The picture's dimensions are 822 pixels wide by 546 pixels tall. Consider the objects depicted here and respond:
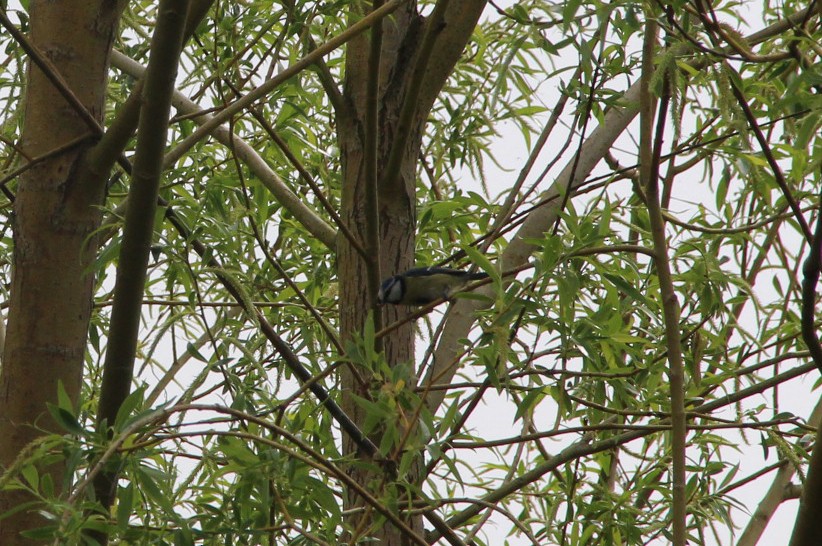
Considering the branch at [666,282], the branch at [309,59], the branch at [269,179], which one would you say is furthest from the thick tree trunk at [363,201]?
the branch at [666,282]

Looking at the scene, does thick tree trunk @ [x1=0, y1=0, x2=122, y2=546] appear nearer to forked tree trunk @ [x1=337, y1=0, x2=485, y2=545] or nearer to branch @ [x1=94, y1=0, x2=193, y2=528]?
branch @ [x1=94, y1=0, x2=193, y2=528]

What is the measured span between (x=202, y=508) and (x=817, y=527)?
114 cm

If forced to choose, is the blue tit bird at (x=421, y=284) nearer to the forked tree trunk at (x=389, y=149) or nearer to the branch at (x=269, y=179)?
the forked tree trunk at (x=389, y=149)

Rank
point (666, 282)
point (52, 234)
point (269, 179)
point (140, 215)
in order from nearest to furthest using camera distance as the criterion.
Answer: point (666, 282) < point (140, 215) < point (52, 234) < point (269, 179)

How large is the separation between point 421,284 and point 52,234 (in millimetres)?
1207

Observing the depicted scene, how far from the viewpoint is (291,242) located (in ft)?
11.4

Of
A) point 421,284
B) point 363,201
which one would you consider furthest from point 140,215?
point 421,284

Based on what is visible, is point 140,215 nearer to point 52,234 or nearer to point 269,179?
point 52,234

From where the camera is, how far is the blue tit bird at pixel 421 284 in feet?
8.21

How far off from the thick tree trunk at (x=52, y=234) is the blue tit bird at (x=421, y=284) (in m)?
0.65

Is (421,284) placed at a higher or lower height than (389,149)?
lower

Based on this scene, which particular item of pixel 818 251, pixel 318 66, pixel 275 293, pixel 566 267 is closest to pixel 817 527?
pixel 818 251

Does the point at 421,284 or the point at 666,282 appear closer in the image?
the point at 666,282

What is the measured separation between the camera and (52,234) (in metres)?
1.86
